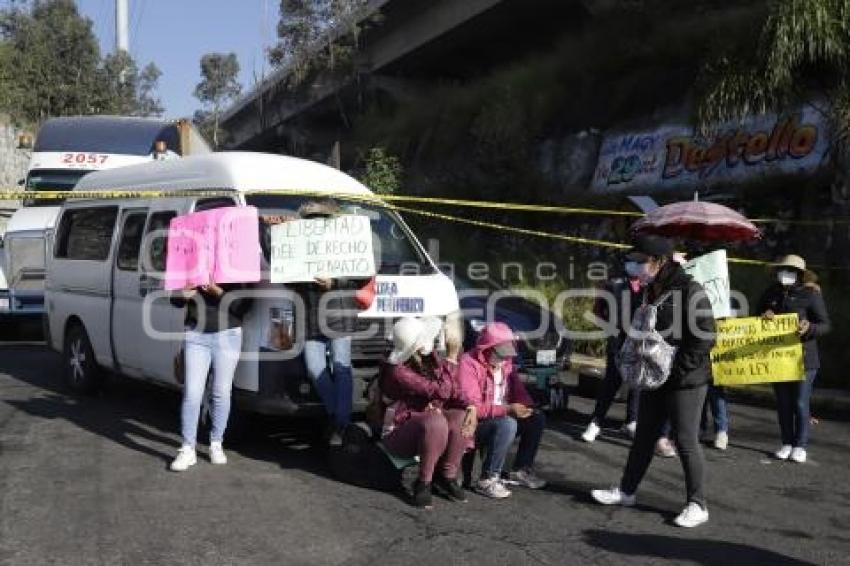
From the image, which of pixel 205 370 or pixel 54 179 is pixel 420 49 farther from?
pixel 205 370

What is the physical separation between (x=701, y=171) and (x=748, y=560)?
477 inches

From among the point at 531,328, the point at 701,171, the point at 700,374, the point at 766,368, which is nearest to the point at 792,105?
the point at 701,171

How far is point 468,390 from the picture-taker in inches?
235

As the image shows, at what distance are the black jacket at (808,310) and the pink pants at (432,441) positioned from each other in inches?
117

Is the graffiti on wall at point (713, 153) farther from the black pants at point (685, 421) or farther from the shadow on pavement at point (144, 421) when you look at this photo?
the shadow on pavement at point (144, 421)

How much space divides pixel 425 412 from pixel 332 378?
1.04m

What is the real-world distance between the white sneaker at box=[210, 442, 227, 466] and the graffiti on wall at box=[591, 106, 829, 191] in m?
10.2

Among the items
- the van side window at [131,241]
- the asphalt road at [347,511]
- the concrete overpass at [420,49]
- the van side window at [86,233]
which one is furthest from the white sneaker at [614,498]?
the concrete overpass at [420,49]

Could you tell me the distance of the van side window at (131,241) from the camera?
8.12m

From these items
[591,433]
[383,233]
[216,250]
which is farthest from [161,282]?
[591,433]

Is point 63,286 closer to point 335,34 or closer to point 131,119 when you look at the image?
point 131,119

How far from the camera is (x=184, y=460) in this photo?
21.3ft

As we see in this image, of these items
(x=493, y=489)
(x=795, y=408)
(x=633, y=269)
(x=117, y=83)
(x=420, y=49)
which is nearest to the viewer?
(x=493, y=489)

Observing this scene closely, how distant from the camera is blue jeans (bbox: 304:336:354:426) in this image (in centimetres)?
660
